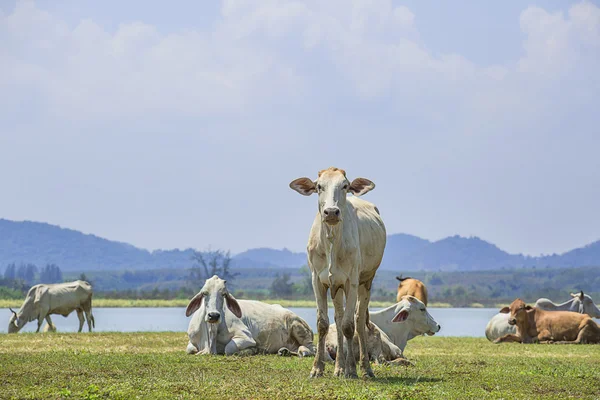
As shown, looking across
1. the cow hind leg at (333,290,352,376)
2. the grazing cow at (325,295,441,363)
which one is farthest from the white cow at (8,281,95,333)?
the cow hind leg at (333,290,352,376)

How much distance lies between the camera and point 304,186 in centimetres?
1384

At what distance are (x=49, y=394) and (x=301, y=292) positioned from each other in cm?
15572

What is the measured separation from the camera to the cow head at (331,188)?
12.8 meters

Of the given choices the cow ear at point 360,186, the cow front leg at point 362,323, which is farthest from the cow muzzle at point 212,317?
the cow ear at point 360,186

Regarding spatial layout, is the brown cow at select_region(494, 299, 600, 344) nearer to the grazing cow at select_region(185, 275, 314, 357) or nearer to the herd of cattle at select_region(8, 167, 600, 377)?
the herd of cattle at select_region(8, 167, 600, 377)

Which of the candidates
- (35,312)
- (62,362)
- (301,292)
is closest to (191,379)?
(62,362)

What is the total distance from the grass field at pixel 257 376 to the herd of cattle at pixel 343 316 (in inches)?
23.4

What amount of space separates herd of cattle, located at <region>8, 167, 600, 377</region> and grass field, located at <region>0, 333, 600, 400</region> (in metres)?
0.59

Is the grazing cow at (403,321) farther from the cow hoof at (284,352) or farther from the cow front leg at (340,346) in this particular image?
the cow front leg at (340,346)

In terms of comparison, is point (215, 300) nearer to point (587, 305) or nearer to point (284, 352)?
point (284, 352)

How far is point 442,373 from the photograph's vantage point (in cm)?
1450

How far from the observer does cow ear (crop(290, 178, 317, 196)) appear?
13.8 metres

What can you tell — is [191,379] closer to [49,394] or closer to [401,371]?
[49,394]

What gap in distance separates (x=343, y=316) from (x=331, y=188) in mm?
1912
